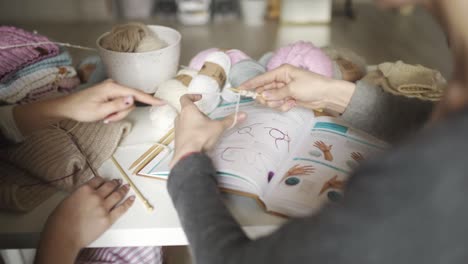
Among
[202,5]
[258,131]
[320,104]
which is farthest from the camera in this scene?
[202,5]

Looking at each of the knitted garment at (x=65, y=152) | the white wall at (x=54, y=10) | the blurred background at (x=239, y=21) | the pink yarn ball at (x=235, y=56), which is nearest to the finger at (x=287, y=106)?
the pink yarn ball at (x=235, y=56)

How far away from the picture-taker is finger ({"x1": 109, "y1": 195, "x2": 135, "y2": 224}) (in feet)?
2.15

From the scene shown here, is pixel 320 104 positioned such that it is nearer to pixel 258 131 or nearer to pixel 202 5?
pixel 258 131

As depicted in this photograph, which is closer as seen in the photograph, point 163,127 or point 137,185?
point 137,185

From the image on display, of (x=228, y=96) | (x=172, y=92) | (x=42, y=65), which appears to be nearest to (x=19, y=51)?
Answer: (x=42, y=65)

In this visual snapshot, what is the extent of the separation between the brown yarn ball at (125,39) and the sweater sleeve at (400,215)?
26.1 inches

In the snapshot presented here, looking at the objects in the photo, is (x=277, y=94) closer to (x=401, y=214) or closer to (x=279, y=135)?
(x=279, y=135)

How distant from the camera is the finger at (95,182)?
70 cm

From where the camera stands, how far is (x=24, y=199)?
67 cm

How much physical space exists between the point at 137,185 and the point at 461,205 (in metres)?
0.50

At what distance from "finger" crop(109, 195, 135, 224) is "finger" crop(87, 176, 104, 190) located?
0.06m

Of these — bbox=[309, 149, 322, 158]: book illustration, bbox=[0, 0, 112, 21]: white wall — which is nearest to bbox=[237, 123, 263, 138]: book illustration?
bbox=[309, 149, 322, 158]: book illustration

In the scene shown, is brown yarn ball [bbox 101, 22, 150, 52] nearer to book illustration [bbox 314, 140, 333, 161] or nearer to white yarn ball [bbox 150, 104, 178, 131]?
white yarn ball [bbox 150, 104, 178, 131]

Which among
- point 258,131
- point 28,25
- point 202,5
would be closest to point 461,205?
point 258,131
